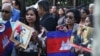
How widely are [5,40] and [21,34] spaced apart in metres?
0.27

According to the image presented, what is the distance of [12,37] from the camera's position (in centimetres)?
499

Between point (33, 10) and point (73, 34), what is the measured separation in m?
0.70

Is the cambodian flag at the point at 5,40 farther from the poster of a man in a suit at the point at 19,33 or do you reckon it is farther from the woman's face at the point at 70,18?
the woman's face at the point at 70,18

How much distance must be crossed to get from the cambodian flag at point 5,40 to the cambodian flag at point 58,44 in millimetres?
611

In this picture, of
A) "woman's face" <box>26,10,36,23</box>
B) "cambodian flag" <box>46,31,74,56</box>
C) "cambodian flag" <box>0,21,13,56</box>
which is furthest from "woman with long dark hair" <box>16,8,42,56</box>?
"cambodian flag" <box>46,31,74,56</box>

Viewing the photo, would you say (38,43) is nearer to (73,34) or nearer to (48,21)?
(73,34)

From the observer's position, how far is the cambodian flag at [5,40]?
5.07 meters

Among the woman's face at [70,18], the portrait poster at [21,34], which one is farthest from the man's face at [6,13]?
the woman's face at [70,18]

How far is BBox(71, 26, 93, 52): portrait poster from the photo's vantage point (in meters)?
4.68

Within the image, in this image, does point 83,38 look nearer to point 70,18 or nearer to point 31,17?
point 70,18

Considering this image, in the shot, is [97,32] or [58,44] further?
[58,44]

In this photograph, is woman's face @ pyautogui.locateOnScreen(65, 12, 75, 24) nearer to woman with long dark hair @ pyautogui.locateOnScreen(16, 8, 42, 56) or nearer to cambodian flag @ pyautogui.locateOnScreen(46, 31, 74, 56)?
cambodian flag @ pyautogui.locateOnScreen(46, 31, 74, 56)

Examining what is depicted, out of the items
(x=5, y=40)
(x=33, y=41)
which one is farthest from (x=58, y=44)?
(x=5, y=40)

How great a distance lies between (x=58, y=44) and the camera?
17.8 feet
